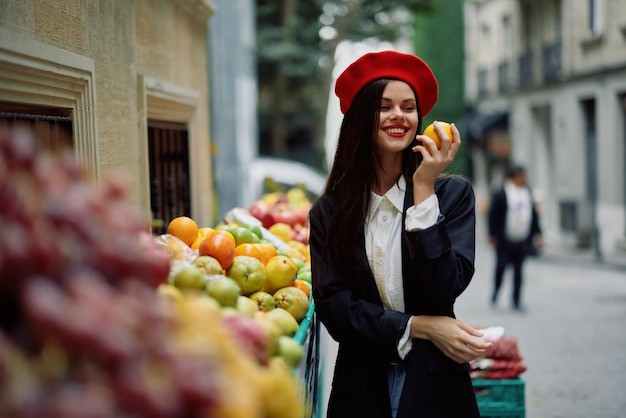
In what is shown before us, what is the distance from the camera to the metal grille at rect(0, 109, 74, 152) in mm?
2879

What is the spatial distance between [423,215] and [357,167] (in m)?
0.44

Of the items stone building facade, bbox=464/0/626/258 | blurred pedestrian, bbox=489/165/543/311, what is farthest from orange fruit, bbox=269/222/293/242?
stone building facade, bbox=464/0/626/258

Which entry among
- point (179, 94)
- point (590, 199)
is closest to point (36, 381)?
point (179, 94)

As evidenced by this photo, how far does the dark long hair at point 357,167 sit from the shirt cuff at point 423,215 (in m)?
0.26

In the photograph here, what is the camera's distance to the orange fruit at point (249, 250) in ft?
11.4

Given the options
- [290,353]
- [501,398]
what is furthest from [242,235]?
[501,398]

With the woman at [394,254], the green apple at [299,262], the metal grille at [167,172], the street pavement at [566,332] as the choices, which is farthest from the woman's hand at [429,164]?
the metal grille at [167,172]

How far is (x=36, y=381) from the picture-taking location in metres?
1.26

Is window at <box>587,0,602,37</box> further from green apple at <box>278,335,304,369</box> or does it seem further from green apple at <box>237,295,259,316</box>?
green apple at <box>278,335,304,369</box>

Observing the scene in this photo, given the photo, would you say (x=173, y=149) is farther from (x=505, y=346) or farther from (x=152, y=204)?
(x=505, y=346)

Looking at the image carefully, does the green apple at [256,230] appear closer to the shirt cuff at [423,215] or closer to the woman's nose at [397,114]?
the woman's nose at [397,114]

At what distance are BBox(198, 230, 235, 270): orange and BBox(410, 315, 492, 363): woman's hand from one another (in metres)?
0.85

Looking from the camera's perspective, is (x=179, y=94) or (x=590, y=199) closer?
(x=179, y=94)

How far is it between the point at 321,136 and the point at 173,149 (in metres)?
13.7
